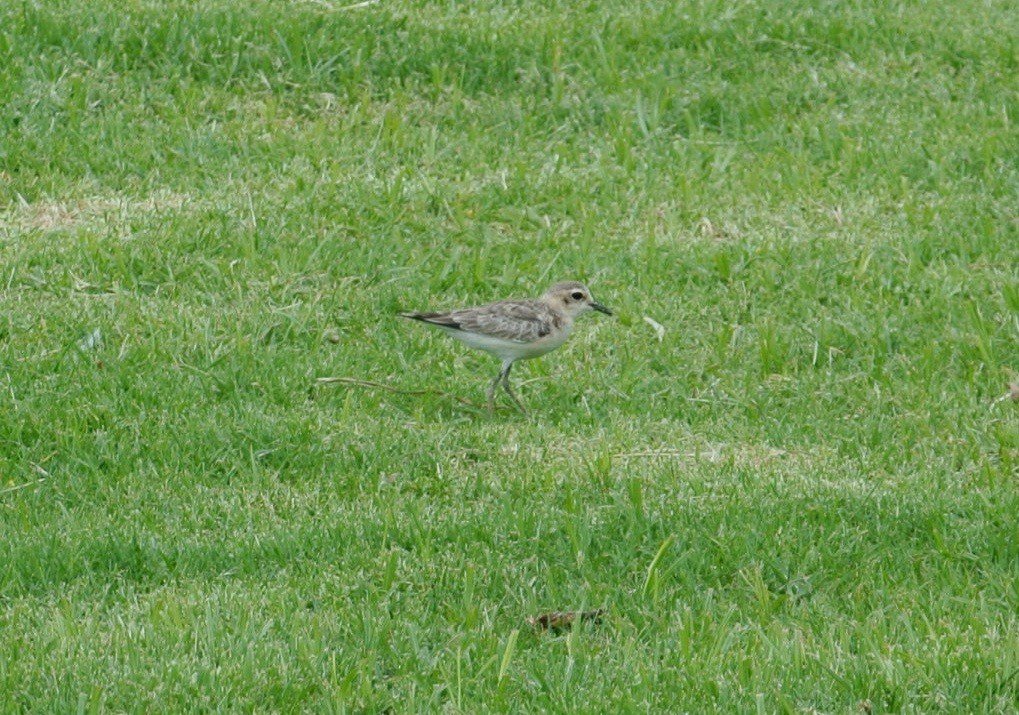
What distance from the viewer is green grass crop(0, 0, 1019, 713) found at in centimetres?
649

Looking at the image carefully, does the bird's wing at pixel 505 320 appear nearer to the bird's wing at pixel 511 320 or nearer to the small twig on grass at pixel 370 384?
the bird's wing at pixel 511 320

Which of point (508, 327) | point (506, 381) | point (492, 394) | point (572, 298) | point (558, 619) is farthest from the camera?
point (572, 298)

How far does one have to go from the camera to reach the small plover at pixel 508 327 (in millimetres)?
8906

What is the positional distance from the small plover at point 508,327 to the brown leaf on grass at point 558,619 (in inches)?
88.9

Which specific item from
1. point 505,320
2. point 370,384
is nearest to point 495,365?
point 505,320

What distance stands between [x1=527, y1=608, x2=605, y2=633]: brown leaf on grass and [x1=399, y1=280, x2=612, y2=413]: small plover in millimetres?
2259

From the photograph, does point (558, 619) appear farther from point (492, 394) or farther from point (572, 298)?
point (572, 298)

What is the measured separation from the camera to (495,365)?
381 inches

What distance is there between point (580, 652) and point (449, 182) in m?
5.63

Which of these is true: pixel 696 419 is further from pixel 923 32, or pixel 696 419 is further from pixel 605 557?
pixel 923 32

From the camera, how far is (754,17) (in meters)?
13.8

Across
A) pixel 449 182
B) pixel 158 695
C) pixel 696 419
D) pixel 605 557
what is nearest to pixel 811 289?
pixel 696 419

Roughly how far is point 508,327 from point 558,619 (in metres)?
2.42

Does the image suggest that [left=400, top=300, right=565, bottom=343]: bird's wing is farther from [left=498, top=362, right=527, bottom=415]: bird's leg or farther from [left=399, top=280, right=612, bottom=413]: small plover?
[left=498, top=362, right=527, bottom=415]: bird's leg
